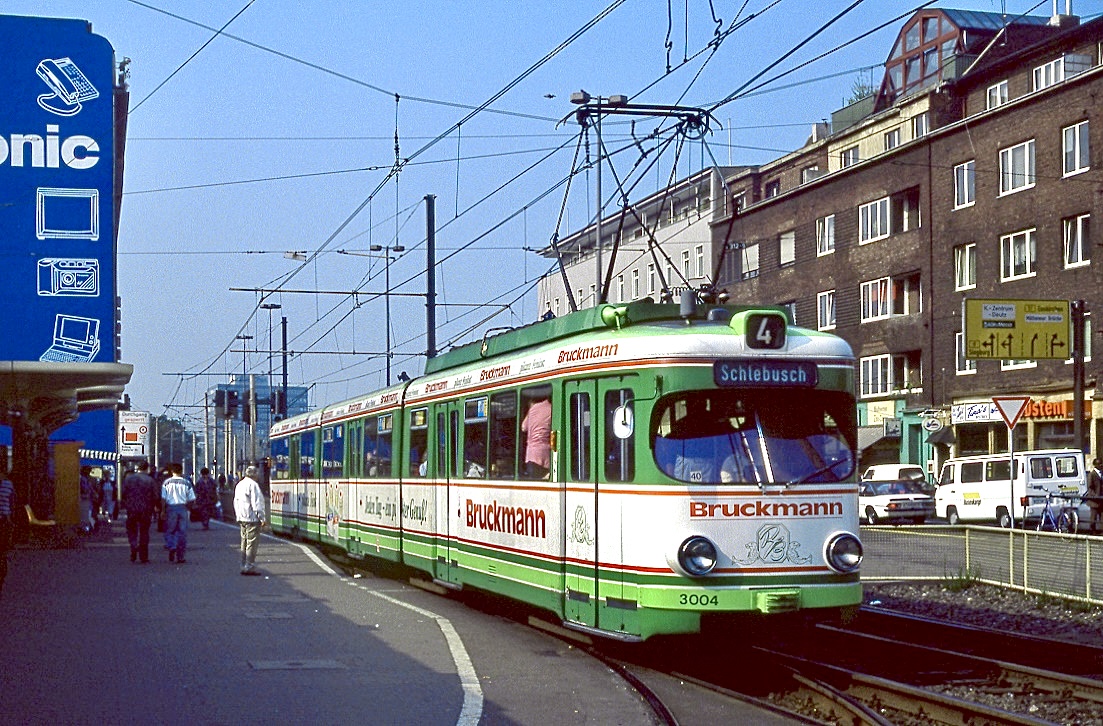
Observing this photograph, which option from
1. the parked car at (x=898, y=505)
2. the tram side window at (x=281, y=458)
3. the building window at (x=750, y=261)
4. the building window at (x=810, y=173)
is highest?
the building window at (x=810, y=173)

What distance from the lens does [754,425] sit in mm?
12203

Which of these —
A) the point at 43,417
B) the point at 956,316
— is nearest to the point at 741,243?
the point at 956,316

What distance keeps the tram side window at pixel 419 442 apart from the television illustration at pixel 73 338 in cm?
1656

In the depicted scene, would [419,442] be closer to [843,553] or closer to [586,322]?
[586,322]

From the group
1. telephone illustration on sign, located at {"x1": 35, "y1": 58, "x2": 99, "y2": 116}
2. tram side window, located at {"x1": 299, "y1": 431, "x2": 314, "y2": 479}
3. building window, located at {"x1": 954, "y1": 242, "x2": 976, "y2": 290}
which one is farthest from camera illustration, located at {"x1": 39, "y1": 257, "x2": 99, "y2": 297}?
building window, located at {"x1": 954, "y1": 242, "x2": 976, "y2": 290}

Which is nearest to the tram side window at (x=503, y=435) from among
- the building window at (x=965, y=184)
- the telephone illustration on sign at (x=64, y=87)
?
the telephone illustration on sign at (x=64, y=87)

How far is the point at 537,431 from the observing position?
14.0m

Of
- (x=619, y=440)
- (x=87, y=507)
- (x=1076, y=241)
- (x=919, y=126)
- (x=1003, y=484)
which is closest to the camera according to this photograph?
(x=619, y=440)

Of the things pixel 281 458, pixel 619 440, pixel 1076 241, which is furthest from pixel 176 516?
pixel 1076 241

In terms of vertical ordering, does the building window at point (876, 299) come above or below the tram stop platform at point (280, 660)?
above

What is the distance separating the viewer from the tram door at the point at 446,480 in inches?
674

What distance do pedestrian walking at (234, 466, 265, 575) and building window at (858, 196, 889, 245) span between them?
34.7m

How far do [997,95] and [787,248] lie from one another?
1253 centimetres

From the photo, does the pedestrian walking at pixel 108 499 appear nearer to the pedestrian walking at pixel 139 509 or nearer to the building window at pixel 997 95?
the pedestrian walking at pixel 139 509
